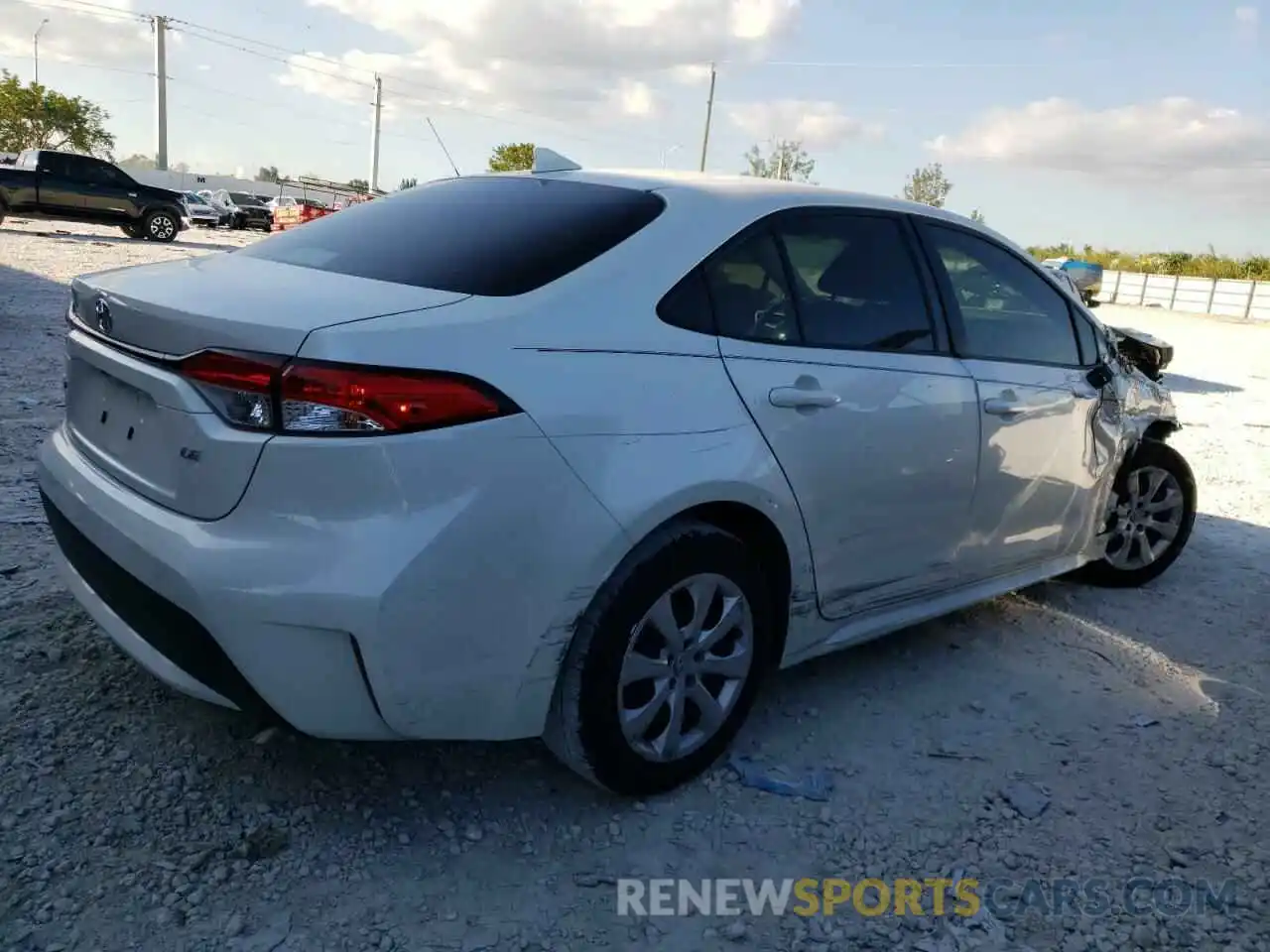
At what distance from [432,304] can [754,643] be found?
127 centimetres

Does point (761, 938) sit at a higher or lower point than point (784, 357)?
lower

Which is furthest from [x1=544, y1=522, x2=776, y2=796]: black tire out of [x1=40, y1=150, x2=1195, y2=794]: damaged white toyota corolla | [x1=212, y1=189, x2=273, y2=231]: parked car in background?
[x1=212, y1=189, x2=273, y2=231]: parked car in background

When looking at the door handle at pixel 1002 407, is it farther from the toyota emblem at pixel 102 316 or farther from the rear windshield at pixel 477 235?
the toyota emblem at pixel 102 316

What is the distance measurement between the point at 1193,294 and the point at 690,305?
1501 inches

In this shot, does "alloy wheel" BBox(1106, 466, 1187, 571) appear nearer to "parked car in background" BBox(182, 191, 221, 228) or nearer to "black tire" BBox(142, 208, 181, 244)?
"black tire" BBox(142, 208, 181, 244)

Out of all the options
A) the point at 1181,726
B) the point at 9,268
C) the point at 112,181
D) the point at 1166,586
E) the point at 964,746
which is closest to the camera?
the point at 964,746

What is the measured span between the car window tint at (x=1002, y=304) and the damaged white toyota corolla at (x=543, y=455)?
0.03 meters

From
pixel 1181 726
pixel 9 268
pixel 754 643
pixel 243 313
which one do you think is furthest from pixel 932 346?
pixel 9 268

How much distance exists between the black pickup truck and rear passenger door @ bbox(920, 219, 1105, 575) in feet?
71.5

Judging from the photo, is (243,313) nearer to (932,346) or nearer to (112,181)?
(932,346)

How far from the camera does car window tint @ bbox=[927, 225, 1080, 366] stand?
11.2 ft

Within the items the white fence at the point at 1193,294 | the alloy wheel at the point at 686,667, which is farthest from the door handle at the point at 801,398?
the white fence at the point at 1193,294

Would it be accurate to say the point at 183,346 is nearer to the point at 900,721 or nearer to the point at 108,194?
the point at 900,721

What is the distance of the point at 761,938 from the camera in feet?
7.32
